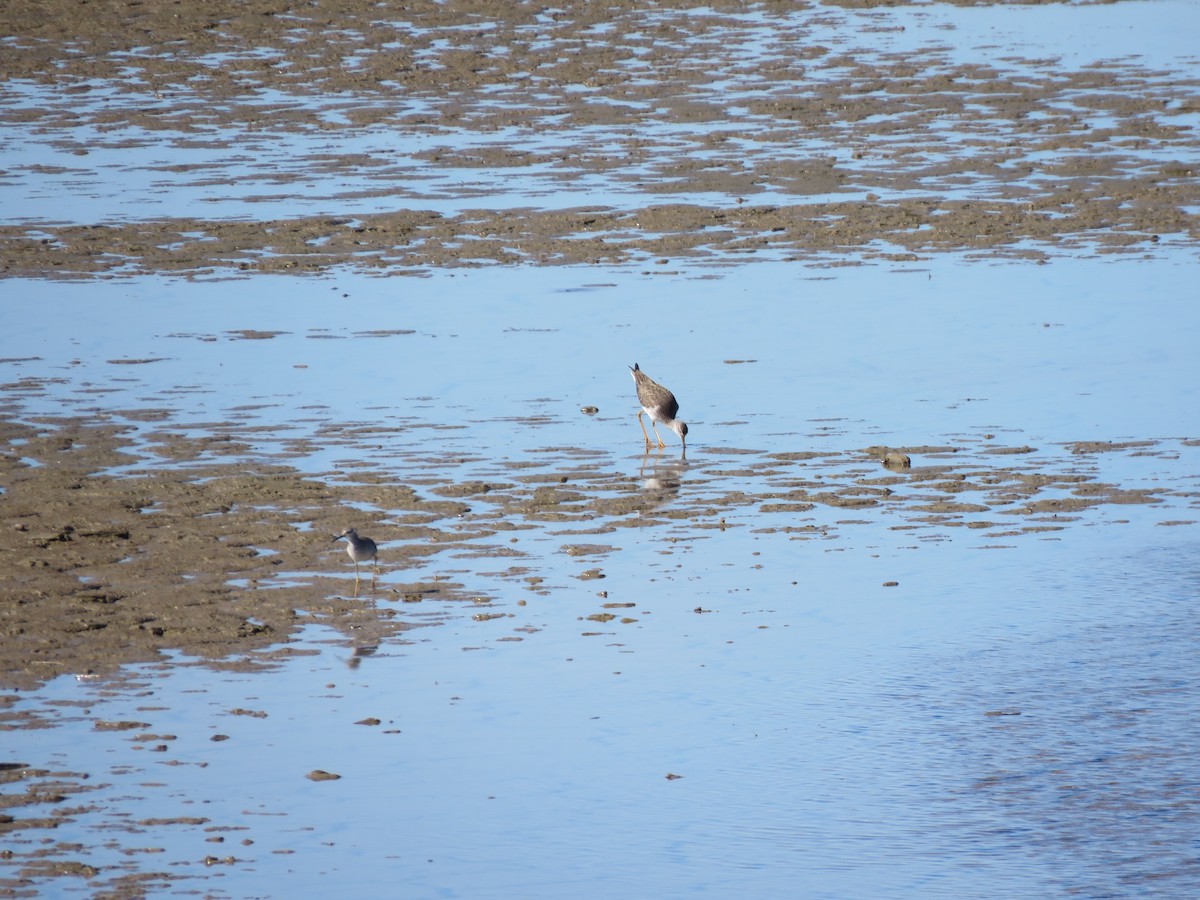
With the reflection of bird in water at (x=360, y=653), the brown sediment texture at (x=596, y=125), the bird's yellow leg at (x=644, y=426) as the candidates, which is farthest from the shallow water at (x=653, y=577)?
the brown sediment texture at (x=596, y=125)

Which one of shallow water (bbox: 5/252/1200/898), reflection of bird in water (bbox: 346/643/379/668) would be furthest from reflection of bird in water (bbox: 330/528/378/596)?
reflection of bird in water (bbox: 346/643/379/668)

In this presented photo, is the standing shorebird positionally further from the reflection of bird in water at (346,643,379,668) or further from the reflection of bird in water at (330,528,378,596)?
the reflection of bird in water at (346,643,379,668)

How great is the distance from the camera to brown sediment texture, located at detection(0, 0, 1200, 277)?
72.9 ft

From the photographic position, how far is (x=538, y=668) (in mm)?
10164

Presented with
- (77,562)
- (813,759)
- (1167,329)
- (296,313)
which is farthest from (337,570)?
(1167,329)

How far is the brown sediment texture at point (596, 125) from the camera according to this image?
22.2 meters

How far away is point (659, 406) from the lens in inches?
583

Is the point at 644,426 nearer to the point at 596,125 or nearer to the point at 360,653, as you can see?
the point at 360,653

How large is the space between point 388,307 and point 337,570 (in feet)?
27.0

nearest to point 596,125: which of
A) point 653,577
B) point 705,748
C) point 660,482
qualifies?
point 660,482

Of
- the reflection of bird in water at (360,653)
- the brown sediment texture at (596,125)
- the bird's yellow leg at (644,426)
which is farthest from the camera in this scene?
the brown sediment texture at (596,125)

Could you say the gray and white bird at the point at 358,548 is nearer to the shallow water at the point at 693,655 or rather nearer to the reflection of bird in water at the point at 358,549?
the reflection of bird in water at the point at 358,549

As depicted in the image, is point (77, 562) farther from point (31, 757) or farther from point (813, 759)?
point (813, 759)

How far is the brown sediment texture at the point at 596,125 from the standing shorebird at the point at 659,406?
260 inches
